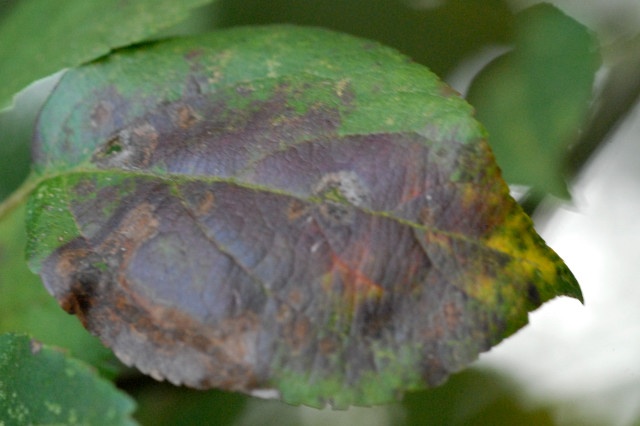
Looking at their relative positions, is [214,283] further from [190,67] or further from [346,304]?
[190,67]

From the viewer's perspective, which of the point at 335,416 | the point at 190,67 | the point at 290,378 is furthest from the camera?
the point at 335,416

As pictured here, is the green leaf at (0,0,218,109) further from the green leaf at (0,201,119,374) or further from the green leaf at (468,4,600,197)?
the green leaf at (468,4,600,197)

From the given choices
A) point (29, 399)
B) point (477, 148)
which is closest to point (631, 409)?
point (477, 148)

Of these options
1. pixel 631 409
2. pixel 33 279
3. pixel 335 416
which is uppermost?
pixel 33 279

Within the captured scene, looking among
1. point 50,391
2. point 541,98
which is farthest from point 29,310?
point 541,98

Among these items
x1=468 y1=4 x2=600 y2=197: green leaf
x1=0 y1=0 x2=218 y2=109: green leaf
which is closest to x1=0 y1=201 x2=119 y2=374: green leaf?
x1=0 y1=0 x2=218 y2=109: green leaf

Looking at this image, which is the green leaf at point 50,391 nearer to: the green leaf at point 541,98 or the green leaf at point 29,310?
the green leaf at point 29,310
